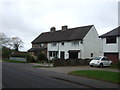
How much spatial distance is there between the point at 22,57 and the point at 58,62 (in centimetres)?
1352

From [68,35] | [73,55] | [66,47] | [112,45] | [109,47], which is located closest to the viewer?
[112,45]

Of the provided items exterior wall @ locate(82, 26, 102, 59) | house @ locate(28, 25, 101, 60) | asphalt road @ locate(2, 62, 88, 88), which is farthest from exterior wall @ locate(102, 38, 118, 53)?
asphalt road @ locate(2, 62, 88, 88)

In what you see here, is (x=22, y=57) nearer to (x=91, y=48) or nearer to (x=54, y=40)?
(x=54, y=40)

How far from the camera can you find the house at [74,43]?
35375 millimetres

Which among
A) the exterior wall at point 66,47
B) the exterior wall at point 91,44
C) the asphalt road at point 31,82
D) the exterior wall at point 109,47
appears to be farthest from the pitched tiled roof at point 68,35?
the asphalt road at point 31,82

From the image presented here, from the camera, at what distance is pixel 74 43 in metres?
36.9

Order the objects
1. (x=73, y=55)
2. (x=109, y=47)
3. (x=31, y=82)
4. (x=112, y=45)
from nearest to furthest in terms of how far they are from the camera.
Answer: (x=31, y=82) → (x=112, y=45) → (x=109, y=47) → (x=73, y=55)

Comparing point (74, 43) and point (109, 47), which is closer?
point (109, 47)

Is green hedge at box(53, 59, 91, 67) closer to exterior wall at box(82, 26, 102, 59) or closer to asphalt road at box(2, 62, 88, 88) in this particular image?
exterior wall at box(82, 26, 102, 59)

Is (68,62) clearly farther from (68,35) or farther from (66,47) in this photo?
(68,35)

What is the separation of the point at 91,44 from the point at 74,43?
141 inches

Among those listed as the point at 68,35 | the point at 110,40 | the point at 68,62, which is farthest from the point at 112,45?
the point at 68,35

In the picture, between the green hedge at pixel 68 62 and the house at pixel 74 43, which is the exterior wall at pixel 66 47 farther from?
the green hedge at pixel 68 62

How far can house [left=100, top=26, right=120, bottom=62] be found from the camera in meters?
25.9
